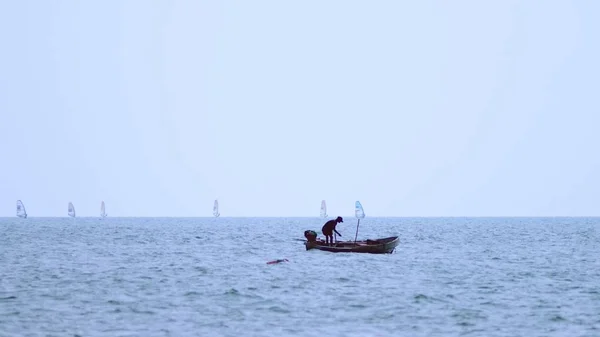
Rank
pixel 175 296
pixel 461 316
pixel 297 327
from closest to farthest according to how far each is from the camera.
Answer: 1. pixel 297 327
2. pixel 461 316
3. pixel 175 296

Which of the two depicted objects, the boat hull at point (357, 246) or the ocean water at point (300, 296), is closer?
the ocean water at point (300, 296)

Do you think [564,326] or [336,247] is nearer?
[564,326]

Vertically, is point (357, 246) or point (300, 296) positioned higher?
point (357, 246)

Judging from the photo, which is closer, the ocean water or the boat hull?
the ocean water

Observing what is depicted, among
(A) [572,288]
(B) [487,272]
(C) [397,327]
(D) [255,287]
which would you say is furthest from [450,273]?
(C) [397,327]

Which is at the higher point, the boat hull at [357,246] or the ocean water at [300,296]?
the boat hull at [357,246]

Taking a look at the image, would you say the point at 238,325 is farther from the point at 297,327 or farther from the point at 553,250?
the point at 553,250

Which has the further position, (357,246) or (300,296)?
(357,246)

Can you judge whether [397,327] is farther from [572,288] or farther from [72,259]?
[72,259]

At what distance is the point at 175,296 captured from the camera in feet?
136

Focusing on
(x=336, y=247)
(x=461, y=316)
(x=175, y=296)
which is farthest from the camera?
(x=336, y=247)

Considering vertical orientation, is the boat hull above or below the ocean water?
above

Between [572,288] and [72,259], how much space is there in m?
Result: 34.8

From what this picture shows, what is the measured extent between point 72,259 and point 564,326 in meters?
40.9
